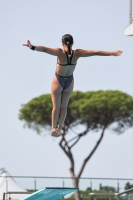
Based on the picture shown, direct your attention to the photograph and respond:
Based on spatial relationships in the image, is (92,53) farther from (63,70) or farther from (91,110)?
(91,110)

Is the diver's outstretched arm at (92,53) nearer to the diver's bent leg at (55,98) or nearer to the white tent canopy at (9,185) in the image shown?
the diver's bent leg at (55,98)

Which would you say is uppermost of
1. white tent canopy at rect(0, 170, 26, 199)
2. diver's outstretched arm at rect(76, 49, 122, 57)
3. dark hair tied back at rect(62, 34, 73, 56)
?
dark hair tied back at rect(62, 34, 73, 56)

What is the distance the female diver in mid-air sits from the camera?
496 inches

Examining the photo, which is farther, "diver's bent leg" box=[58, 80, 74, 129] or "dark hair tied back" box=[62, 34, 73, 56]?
"diver's bent leg" box=[58, 80, 74, 129]

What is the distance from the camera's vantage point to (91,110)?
54250mm

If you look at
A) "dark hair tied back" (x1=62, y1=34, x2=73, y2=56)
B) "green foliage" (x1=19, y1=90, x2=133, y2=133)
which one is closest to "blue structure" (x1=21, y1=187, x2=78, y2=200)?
"dark hair tied back" (x1=62, y1=34, x2=73, y2=56)

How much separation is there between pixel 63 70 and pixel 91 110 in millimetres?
41319

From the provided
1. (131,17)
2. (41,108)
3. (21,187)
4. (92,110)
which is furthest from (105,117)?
(131,17)

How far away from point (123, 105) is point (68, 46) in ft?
133

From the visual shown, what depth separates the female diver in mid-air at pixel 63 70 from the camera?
496 inches

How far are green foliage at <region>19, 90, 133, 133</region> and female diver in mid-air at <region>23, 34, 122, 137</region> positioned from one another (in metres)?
38.2

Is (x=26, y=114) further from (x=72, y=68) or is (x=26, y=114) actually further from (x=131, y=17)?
(x=72, y=68)

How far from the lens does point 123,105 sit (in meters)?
52.9

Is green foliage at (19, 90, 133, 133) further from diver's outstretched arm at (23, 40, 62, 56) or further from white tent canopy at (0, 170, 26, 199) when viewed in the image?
diver's outstretched arm at (23, 40, 62, 56)
